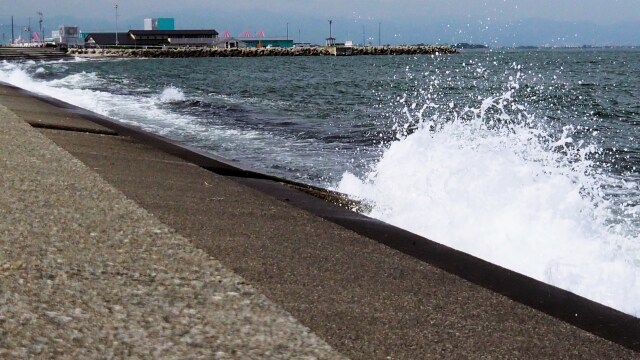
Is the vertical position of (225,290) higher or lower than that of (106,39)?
lower

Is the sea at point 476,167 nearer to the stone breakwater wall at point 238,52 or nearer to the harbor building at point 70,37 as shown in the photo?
the stone breakwater wall at point 238,52

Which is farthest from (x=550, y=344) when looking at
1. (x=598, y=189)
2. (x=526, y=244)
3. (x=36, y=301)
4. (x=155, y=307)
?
(x=598, y=189)

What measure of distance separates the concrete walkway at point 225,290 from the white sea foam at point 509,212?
1462 millimetres

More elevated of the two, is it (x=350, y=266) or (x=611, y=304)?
(x=350, y=266)

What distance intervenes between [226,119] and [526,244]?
12140 millimetres

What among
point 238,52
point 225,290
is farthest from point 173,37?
point 225,290

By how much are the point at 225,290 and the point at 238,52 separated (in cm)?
11414

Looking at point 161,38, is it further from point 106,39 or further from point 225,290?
point 225,290

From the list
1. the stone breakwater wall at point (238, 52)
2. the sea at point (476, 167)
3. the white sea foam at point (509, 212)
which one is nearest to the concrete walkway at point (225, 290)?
the white sea foam at point (509, 212)

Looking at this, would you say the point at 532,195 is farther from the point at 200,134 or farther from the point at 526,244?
the point at 200,134

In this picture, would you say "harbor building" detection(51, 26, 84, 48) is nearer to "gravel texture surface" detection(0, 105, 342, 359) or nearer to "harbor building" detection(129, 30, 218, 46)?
"harbor building" detection(129, 30, 218, 46)

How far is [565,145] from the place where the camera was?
13.8 meters

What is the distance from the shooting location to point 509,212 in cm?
635

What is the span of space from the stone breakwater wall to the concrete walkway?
101 metres
